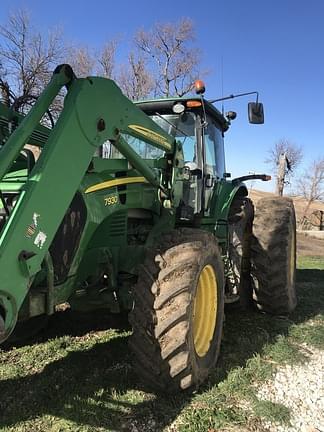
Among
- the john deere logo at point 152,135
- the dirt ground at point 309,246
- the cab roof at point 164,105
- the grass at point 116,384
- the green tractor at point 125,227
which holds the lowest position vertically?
the dirt ground at point 309,246

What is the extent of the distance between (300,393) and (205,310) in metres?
0.96

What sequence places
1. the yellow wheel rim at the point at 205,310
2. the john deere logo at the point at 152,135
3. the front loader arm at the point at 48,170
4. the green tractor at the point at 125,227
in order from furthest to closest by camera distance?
the yellow wheel rim at the point at 205,310 → the john deere logo at the point at 152,135 → the green tractor at the point at 125,227 → the front loader arm at the point at 48,170

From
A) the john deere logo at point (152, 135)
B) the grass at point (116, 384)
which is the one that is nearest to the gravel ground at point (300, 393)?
the grass at point (116, 384)

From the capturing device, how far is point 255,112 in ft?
15.9

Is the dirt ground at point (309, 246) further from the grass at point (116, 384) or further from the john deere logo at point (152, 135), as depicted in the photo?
the john deere logo at point (152, 135)

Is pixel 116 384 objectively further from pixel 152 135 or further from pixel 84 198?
pixel 152 135

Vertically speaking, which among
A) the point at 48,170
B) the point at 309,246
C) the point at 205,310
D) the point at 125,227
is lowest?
the point at 309,246

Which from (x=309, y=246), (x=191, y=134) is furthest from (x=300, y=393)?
(x=309, y=246)

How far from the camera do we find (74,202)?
3.11 m

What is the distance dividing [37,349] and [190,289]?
1822 millimetres

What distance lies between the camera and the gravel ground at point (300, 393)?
9.77 feet

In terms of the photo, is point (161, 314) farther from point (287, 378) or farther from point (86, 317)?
point (86, 317)

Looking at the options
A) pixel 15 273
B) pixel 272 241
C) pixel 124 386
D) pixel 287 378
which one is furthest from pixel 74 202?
pixel 272 241

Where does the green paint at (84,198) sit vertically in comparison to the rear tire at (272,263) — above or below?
above
